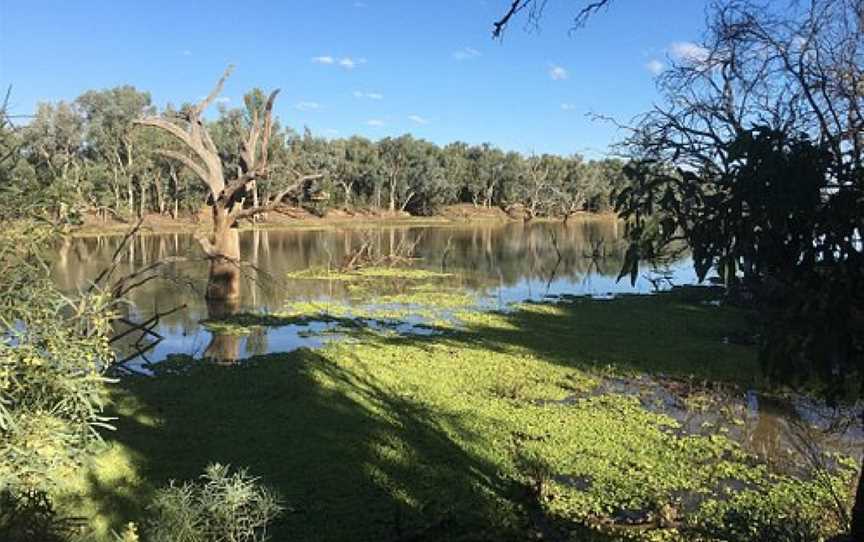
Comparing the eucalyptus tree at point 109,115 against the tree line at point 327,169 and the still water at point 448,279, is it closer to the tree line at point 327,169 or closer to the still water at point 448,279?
the tree line at point 327,169

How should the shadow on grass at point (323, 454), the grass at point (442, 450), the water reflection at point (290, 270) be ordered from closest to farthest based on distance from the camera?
the shadow on grass at point (323, 454)
the grass at point (442, 450)
the water reflection at point (290, 270)

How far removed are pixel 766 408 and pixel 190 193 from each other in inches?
2619

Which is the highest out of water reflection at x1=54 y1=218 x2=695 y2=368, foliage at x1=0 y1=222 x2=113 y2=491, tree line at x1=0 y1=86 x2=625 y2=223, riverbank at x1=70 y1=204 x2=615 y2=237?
tree line at x1=0 y1=86 x2=625 y2=223

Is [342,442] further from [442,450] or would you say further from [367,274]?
[367,274]

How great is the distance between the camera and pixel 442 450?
29.8ft

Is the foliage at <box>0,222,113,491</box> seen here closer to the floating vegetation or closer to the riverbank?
the floating vegetation

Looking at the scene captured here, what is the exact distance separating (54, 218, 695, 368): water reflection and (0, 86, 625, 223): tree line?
4355 mm

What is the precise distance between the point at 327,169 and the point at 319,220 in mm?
5855

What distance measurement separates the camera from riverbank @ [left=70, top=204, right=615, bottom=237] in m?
57.2

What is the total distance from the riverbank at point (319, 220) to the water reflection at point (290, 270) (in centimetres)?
317

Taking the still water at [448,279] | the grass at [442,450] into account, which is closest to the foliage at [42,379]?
the still water at [448,279]

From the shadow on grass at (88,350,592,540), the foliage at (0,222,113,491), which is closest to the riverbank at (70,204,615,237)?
the shadow on grass at (88,350,592,540)

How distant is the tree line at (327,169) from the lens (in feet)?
197

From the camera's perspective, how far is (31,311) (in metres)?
3.72
